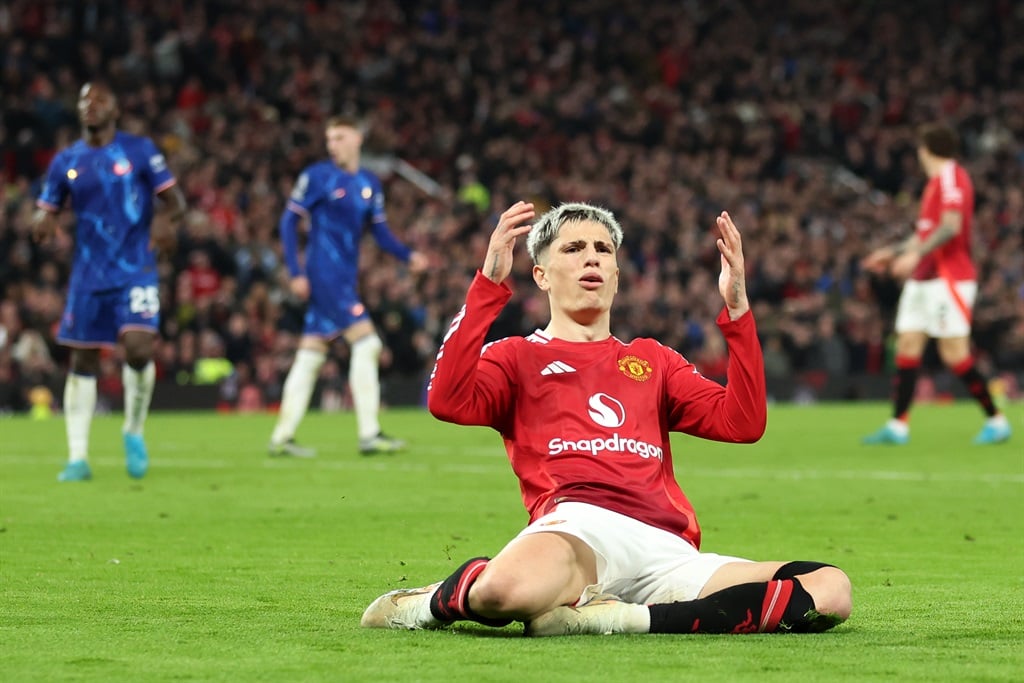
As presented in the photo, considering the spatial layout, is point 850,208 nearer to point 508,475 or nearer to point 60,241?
point 60,241

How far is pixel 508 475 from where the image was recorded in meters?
11.8

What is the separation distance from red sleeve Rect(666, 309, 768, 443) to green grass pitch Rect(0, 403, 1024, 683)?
715 millimetres

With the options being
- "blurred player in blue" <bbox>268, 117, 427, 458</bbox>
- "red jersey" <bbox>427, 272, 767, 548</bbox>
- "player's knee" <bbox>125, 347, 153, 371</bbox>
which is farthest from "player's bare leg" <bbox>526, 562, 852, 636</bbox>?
"blurred player in blue" <bbox>268, 117, 427, 458</bbox>

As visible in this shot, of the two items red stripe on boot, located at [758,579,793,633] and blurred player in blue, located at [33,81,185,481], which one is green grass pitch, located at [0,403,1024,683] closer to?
red stripe on boot, located at [758,579,793,633]

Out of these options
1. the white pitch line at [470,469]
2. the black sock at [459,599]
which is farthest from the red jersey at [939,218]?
the black sock at [459,599]

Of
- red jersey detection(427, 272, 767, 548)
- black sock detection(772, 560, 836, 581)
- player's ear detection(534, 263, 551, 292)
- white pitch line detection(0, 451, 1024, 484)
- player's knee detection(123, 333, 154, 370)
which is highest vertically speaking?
player's ear detection(534, 263, 551, 292)

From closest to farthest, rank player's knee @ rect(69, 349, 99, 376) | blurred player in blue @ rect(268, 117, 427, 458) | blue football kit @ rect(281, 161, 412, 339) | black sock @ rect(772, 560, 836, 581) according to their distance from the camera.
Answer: black sock @ rect(772, 560, 836, 581)
player's knee @ rect(69, 349, 99, 376)
blurred player in blue @ rect(268, 117, 427, 458)
blue football kit @ rect(281, 161, 412, 339)

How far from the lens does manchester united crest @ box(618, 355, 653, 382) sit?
5574 millimetres

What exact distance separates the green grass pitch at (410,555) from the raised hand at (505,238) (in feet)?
3.66

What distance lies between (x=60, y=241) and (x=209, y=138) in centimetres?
425

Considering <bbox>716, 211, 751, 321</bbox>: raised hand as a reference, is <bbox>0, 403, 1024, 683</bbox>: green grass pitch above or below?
below

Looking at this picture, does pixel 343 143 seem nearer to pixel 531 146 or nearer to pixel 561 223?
pixel 561 223

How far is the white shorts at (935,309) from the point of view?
1465cm

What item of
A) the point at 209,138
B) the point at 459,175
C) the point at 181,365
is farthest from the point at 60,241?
the point at 459,175
